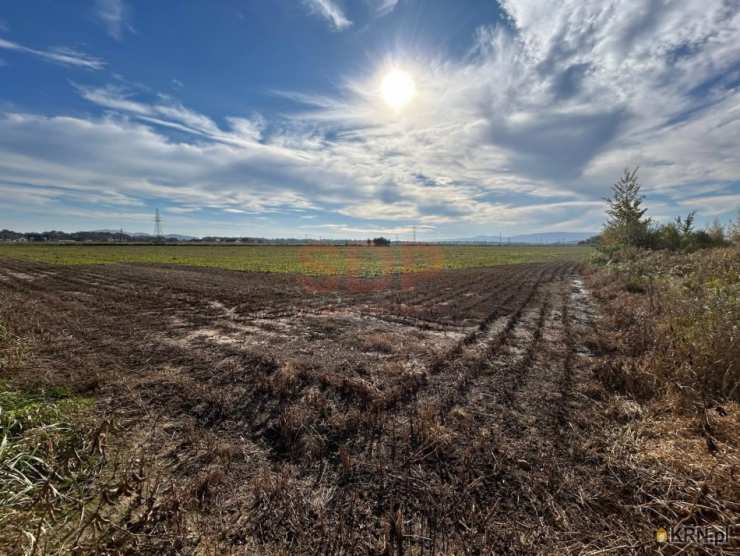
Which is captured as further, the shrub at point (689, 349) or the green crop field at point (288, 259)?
the green crop field at point (288, 259)

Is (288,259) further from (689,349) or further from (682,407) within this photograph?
(682,407)

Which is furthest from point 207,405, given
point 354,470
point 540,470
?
point 540,470

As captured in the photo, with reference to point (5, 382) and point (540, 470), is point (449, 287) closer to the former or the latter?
point (540, 470)

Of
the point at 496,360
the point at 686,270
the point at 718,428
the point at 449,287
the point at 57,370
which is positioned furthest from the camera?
the point at 449,287

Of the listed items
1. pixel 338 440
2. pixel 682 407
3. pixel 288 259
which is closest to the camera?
pixel 338 440

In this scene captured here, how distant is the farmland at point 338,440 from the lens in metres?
2.64

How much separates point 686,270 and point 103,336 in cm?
1871

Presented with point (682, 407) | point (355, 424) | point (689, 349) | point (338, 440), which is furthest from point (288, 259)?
point (682, 407)

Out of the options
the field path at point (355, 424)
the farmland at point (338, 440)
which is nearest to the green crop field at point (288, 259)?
the field path at point (355, 424)

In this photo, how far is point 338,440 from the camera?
396 cm

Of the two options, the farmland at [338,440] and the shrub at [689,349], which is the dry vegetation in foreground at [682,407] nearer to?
the shrub at [689,349]

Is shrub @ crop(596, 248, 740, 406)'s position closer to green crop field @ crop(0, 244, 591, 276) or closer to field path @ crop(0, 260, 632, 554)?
field path @ crop(0, 260, 632, 554)

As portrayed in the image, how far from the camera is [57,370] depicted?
5746 millimetres

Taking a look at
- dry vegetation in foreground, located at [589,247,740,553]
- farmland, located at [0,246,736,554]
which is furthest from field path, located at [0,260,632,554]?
dry vegetation in foreground, located at [589,247,740,553]
